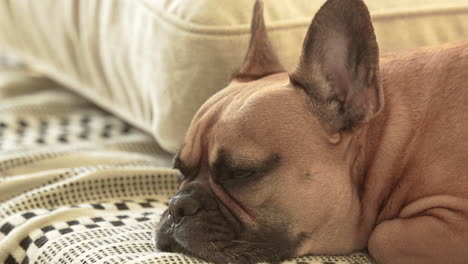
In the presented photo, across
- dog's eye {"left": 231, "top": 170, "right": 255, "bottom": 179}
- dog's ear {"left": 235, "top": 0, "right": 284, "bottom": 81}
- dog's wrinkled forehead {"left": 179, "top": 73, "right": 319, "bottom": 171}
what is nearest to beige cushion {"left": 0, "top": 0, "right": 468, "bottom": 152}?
dog's ear {"left": 235, "top": 0, "right": 284, "bottom": 81}

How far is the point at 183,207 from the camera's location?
134 cm

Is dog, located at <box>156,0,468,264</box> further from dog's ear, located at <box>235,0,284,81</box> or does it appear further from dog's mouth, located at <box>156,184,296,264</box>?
dog's ear, located at <box>235,0,284,81</box>

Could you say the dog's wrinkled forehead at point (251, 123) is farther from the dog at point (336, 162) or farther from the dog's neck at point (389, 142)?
the dog's neck at point (389, 142)

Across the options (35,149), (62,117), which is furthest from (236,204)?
(62,117)

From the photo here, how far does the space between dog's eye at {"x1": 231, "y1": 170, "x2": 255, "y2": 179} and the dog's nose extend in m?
0.09

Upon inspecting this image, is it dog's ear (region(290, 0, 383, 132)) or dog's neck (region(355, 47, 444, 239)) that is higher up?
Answer: dog's ear (region(290, 0, 383, 132))

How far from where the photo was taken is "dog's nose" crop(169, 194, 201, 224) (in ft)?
4.40


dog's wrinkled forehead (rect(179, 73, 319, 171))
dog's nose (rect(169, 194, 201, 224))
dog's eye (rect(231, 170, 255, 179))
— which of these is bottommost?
dog's nose (rect(169, 194, 201, 224))

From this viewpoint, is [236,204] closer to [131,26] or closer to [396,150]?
[396,150]

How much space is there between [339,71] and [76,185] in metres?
0.68

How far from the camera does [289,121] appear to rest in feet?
4.38

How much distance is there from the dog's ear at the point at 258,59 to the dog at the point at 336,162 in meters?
0.18

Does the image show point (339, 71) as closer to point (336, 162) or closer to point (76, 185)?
point (336, 162)

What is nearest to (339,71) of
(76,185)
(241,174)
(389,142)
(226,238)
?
(389,142)
